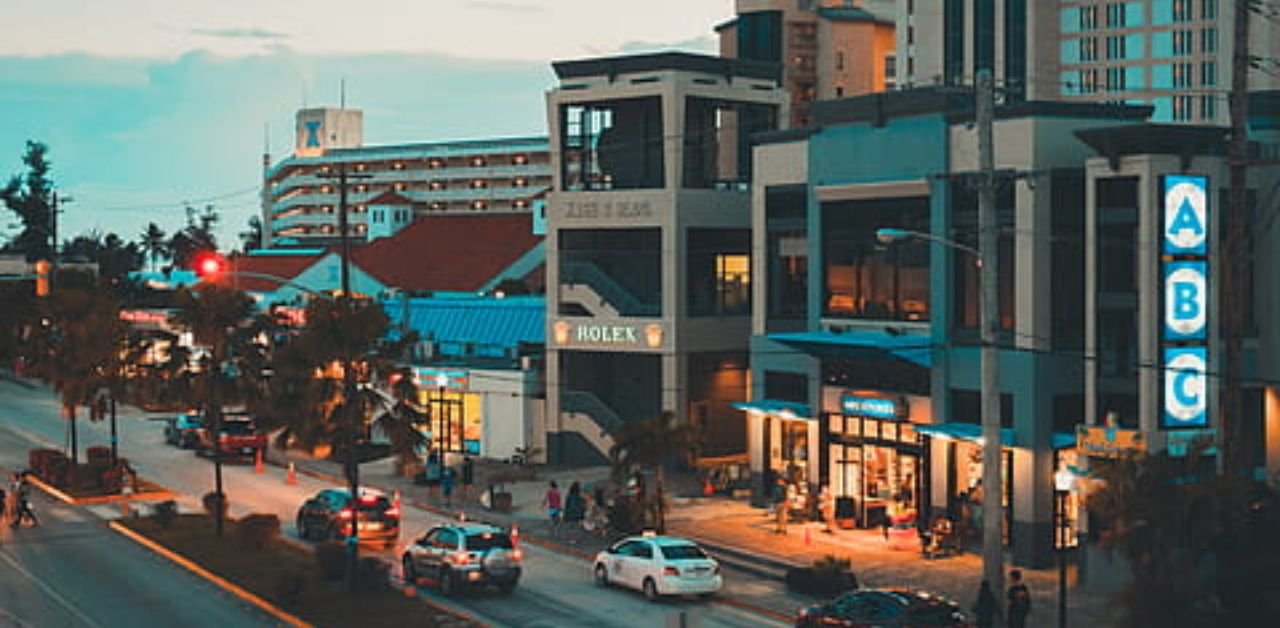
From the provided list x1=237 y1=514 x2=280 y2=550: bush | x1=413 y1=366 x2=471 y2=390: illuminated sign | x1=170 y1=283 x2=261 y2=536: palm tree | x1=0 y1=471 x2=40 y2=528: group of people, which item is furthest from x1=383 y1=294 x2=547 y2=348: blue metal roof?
x1=237 y1=514 x2=280 y2=550: bush

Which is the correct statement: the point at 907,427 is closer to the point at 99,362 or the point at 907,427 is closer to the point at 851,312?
the point at 851,312

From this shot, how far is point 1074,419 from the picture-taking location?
1629 inches

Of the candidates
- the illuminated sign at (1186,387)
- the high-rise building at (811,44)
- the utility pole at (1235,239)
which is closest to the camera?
the utility pole at (1235,239)

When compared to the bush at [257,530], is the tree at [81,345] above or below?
above

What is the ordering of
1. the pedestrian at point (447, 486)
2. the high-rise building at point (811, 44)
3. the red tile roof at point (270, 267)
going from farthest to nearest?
1. the high-rise building at point (811, 44)
2. the red tile roof at point (270, 267)
3. the pedestrian at point (447, 486)

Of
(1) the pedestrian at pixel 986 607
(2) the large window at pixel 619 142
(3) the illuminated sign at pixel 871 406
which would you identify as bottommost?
(1) the pedestrian at pixel 986 607

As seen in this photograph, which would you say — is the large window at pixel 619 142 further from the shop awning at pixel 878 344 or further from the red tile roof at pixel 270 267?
the red tile roof at pixel 270 267

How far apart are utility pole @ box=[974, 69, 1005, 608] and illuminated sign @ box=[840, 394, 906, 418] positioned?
41.1 ft

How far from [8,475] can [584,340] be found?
22.7 metres

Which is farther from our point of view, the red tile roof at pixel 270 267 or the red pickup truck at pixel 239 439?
the red tile roof at pixel 270 267

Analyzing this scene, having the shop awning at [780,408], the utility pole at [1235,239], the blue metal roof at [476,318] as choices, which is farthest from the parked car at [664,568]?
the blue metal roof at [476,318]

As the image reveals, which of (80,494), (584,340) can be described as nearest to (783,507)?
(584,340)

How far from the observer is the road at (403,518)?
3550cm

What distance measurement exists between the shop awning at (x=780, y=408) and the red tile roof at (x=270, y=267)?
207 ft
